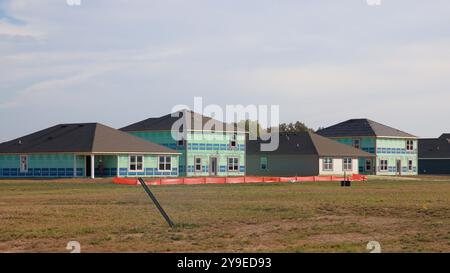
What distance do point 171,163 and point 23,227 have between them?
2162 inches

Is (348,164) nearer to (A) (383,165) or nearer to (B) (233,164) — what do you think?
(A) (383,165)

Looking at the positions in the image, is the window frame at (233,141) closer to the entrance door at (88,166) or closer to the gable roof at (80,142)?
the gable roof at (80,142)

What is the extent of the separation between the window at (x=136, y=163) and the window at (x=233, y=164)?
16.7 metres

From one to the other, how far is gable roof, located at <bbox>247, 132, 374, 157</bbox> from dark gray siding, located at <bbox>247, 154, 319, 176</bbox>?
0.60 metres

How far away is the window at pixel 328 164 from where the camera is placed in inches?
3529

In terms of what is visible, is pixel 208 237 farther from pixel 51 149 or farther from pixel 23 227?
pixel 51 149

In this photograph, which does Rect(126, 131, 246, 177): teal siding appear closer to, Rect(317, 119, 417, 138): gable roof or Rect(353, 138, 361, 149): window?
Rect(353, 138, 361, 149): window

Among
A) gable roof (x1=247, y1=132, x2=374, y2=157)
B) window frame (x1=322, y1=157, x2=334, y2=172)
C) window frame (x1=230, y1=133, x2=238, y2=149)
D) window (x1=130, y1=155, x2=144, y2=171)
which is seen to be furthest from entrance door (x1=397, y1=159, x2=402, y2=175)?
window (x1=130, y1=155, x2=144, y2=171)

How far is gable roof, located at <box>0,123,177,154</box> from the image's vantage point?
7144 centimetres

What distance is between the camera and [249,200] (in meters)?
36.8

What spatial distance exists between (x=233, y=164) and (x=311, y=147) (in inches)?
356

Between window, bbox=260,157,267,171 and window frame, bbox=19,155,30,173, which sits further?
window, bbox=260,157,267,171
